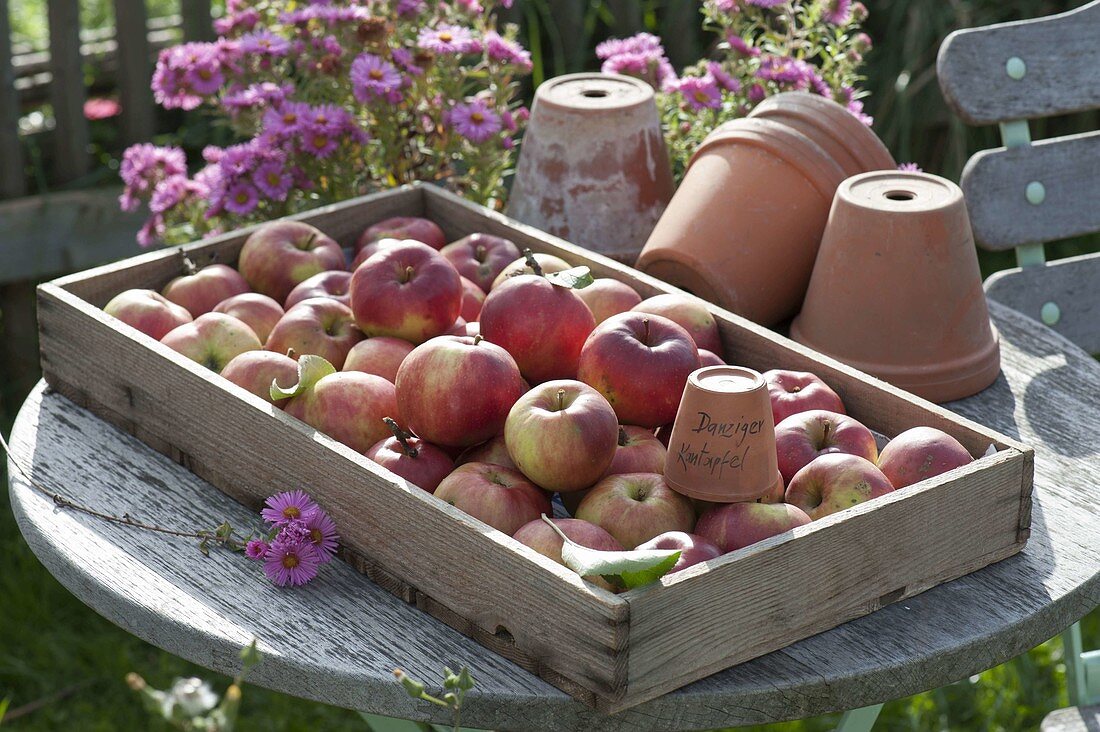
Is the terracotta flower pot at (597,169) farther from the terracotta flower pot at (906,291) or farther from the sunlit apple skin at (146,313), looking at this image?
the sunlit apple skin at (146,313)

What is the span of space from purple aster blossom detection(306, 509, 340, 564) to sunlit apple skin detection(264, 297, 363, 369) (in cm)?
28

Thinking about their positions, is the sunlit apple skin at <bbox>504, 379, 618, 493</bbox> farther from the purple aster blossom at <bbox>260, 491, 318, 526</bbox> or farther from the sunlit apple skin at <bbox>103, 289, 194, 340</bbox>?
the sunlit apple skin at <bbox>103, 289, 194, 340</bbox>

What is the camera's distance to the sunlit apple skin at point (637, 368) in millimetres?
1427

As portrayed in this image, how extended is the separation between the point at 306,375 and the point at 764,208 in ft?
2.31

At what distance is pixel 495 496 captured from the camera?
1.28m

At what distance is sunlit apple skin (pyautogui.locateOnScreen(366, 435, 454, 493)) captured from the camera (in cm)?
135

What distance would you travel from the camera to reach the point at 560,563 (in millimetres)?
1196

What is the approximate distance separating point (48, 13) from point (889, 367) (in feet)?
7.86

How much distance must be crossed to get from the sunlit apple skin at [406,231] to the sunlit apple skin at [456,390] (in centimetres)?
51

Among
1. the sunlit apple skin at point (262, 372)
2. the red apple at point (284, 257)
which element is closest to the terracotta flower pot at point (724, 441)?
the sunlit apple skin at point (262, 372)

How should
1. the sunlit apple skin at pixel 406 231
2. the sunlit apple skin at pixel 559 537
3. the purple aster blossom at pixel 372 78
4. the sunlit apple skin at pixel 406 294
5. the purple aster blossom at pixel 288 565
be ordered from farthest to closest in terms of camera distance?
1. the purple aster blossom at pixel 372 78
2. the sunlit apple skin at pixel 406 231
3. the sunlit apple skin at pixel 406 294
4. the purple aster blossom at pixel 288 565
5. the sunlit apple skin at pixel 559 537

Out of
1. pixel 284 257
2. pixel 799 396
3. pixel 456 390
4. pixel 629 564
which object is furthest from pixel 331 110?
pixel 629 564

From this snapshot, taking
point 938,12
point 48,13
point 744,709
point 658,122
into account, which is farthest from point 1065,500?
point 48,13

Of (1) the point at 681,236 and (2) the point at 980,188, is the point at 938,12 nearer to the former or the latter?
(2) the point at 980,188
